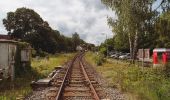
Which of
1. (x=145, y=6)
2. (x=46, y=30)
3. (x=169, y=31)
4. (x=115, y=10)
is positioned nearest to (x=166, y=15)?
(x=169, y=31)

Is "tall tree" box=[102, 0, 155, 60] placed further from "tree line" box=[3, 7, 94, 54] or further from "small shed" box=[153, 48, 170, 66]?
"tree line" box=[3, 7, 94, 54]

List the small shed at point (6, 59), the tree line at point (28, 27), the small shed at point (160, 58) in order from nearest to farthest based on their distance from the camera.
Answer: the small shed at point (6, 59) < the small shed at point (160, 58) < the tree line at point (28, 27)

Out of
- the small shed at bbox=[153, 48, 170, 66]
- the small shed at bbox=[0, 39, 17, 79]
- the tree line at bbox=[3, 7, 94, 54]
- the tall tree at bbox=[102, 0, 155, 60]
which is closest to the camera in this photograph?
the small shed at bbox=[0, 39, 17, 79]

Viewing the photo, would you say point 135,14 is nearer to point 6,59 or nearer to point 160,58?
point 6,59

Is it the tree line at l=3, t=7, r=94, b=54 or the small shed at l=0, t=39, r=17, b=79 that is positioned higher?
the tree line at l=3, t=7, r=94, b=54

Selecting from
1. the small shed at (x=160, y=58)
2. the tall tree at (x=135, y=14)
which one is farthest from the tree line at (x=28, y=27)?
the tall tree at (x=135, y=14)

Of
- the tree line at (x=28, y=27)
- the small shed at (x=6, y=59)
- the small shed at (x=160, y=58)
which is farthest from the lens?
the tree line at (x=28, y=27)

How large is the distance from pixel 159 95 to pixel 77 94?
15.2 ft

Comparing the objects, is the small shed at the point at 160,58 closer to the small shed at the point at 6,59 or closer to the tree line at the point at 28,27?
the small shed at the point at 6,59

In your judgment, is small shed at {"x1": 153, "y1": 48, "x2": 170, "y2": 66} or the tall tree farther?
small shed at {"x1": 153, "y1": 48, "x2": 170, "y2": 66}

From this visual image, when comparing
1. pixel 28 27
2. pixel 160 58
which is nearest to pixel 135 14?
pixel 160 58

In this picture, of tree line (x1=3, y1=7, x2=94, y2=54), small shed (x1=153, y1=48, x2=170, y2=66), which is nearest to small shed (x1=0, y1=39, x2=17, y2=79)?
small shed (x1=153, y1=48, x2=170, y2=66)

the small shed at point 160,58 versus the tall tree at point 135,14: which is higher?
the tall tree at point 135,14

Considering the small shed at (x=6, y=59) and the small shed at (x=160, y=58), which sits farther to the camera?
the small shed at (x=160, y=58)
